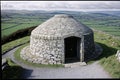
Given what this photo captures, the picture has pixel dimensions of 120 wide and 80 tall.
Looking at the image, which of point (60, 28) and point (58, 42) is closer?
point (58, 42)

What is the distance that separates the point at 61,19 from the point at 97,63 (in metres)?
6.01

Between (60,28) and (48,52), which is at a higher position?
(60,28)

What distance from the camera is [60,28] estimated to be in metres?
18.7

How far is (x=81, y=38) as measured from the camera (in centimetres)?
1822

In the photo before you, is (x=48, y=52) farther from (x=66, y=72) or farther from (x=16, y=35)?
(x=16, y=35)

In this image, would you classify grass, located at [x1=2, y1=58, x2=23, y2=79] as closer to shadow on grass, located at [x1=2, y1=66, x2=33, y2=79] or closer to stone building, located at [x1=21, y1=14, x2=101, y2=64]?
shadow on grass, located at [x1=2, y1=66, x2=33, y2=79]

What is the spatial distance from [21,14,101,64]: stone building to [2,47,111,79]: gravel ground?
1422mm

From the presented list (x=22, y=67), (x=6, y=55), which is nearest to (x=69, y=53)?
(x=22, y=67)

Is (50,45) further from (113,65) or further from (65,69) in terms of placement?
(113,65)

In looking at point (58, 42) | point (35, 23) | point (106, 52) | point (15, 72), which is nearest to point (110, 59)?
point (106, 52)

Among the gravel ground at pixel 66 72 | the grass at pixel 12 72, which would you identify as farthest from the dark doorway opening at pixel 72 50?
the grass at pixel 12 72

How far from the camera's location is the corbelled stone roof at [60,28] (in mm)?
18266

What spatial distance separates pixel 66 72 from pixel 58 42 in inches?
127

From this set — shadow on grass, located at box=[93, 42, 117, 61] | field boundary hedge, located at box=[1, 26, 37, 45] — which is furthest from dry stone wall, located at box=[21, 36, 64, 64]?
field boundary hedge, located at box=[1, 26, 37, 45]
